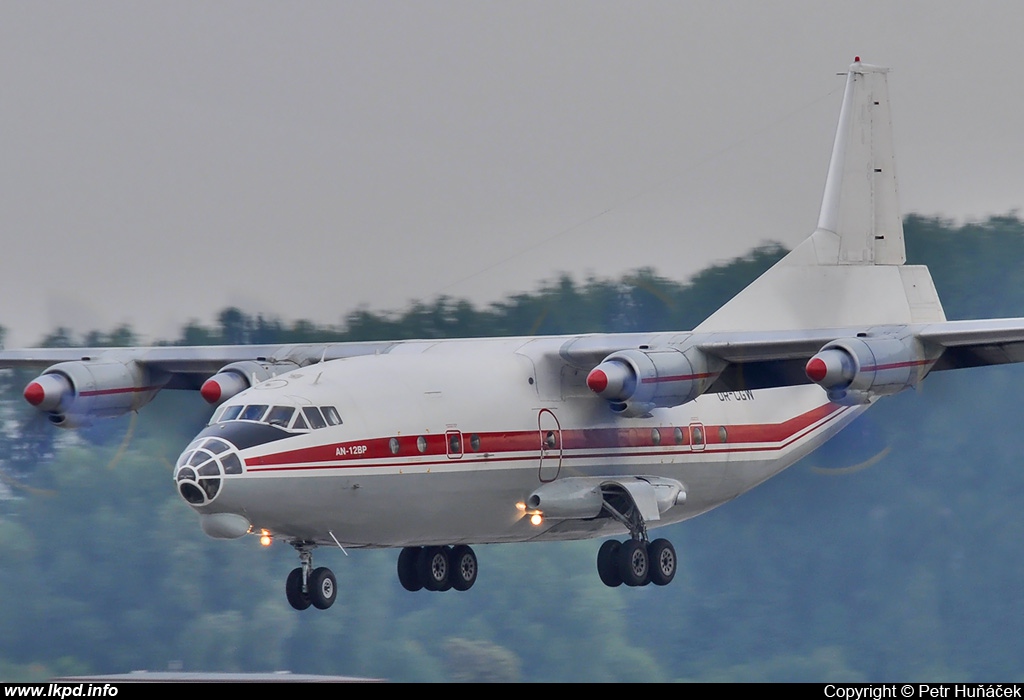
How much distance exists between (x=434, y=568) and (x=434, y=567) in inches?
0.6

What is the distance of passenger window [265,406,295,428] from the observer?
18.5 m

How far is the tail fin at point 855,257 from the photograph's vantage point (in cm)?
2480

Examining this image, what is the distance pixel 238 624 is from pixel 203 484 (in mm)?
17575

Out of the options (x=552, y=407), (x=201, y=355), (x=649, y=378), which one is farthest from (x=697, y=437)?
(x=201, y=355)

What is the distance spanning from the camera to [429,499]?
19.8 m

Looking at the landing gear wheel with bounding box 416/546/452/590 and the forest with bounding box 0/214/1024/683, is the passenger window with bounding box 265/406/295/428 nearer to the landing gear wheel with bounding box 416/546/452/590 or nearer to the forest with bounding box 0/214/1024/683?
the landing gear wheel with bounding box 416/546/452/590

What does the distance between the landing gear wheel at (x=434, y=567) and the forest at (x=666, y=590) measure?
36.2ft

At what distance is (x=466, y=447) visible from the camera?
2014 cm

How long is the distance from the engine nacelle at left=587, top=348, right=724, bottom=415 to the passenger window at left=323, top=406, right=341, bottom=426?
3.39m

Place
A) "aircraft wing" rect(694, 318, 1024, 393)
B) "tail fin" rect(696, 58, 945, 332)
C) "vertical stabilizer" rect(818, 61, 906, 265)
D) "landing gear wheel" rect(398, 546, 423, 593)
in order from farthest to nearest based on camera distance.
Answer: "vertical stabilizer" rect(818, 61, 906, 265)
"tail fin" rect(696, 58, 945, 332)
"landing gear wheel" rect(398, 546, 423, 593)
"aircraft wing" rect(694, 318, 1024, 393)

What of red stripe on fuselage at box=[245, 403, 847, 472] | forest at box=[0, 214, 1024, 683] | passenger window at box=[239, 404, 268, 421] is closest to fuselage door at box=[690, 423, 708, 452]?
red stripe on fuselage at box=[245, 403, 847, 472]
